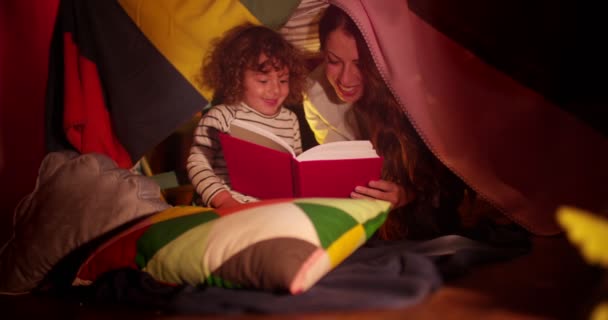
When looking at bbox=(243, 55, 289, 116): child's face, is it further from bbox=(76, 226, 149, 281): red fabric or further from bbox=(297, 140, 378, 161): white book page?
bbox=(76, 226, 149, 281): red fabric

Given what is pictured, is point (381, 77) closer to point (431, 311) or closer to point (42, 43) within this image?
point (431, 311)

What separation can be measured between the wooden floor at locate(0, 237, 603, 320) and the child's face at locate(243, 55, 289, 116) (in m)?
0.57

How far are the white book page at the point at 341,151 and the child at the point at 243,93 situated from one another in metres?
0.12

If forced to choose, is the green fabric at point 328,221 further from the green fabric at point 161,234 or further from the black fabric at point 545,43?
the black fabric at point 545,43

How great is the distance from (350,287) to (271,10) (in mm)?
717

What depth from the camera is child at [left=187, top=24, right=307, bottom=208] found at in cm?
128

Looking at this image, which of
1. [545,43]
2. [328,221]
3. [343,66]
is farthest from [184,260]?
[545,43]

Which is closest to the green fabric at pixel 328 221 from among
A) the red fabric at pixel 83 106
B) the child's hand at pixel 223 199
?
the child's hand at pixel 223 199

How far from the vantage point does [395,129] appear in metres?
1.24

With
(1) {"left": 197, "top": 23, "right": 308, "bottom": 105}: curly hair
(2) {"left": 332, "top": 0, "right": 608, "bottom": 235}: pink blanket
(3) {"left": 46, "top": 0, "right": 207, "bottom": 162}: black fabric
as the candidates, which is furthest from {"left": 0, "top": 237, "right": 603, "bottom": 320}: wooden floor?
(1) {"left": 197, "top": 23, "right": 308, "bottom": 105}: curly hair

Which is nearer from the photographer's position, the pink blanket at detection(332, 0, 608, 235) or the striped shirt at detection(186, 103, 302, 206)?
the pink blanket at detection(332, 0, 608, 235)

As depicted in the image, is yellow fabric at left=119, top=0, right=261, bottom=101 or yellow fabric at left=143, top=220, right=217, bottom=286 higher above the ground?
yellow fabric at left=119, top=0, right=261, bottom=101

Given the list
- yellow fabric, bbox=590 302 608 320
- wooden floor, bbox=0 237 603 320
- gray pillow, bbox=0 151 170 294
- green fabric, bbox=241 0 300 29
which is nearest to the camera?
yellow fabric, bbox=590 302 608 320

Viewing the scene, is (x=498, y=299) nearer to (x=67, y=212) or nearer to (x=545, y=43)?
(x=545, y=43)
